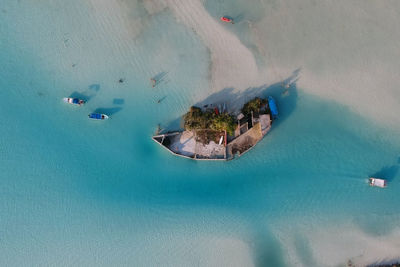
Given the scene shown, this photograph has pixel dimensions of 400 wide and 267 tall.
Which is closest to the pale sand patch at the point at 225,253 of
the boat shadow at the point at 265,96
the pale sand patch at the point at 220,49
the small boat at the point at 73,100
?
the boat shadow at the point at 265,96

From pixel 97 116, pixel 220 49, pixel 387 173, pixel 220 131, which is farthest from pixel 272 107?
pixel 97 116

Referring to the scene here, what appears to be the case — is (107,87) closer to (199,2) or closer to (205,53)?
(205,53)

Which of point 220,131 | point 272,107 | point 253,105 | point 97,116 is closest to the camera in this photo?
point 253,105

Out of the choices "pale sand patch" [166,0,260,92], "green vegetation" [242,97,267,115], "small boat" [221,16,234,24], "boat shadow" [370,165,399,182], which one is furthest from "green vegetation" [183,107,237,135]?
"boat shadow" [370,165,399,182]

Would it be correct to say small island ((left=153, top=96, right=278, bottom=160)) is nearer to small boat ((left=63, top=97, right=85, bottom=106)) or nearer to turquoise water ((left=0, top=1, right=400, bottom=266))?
turquoise water ((left=0, top=1, right=400, bottom=266))

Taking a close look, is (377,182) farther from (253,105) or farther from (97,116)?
(97,116)

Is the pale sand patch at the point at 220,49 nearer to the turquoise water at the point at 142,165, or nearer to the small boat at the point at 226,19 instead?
the small boat at the point at 226,19
